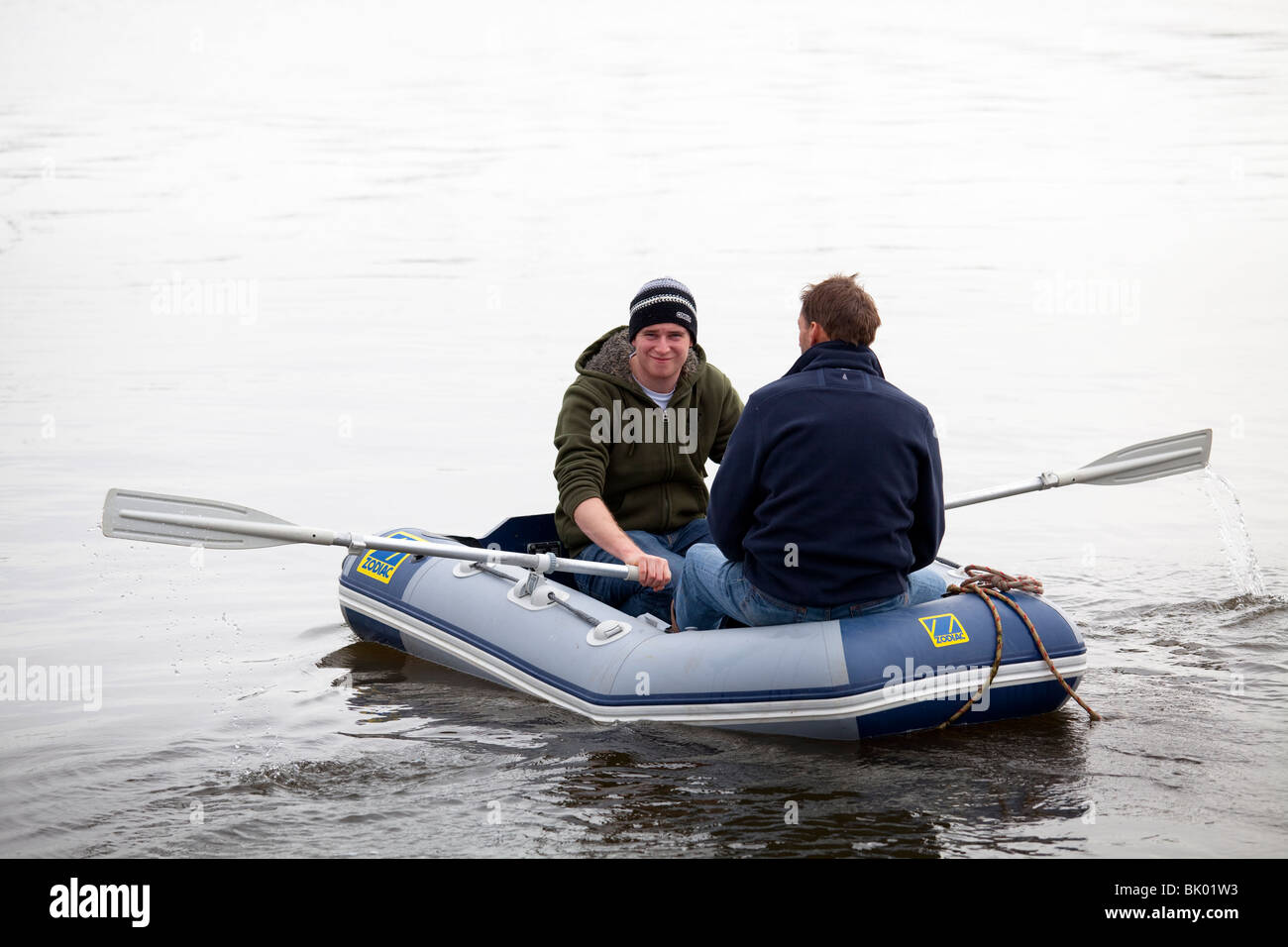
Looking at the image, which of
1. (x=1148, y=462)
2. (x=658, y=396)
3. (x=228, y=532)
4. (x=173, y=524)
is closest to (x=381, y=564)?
(x=228, y=532)

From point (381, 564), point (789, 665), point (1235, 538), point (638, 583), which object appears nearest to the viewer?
point (789, 665)

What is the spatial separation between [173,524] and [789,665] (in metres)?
2.10

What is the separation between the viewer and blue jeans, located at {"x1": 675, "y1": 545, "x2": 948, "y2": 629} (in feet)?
15.8

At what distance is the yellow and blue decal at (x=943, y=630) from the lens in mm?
4750

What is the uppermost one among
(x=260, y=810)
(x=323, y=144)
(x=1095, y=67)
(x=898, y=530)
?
(x=1095, y=67)

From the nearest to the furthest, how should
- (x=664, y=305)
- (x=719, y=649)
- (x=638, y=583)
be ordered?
(x=719, y=649) < (x=664, y=305) < (x=638, y=583)

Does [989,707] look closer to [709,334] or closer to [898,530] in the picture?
[898,530]

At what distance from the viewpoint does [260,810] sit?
175 inches

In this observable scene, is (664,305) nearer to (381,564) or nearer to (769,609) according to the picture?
(769,609)

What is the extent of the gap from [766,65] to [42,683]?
79.7 ft

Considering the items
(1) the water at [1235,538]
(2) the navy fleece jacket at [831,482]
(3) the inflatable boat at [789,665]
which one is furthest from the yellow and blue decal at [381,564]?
(1) the water at [1235,538]

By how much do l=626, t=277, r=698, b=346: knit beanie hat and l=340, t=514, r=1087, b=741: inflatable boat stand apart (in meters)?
0.98

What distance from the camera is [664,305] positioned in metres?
5.46

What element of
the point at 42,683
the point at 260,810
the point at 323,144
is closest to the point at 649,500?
the point at 260,810
